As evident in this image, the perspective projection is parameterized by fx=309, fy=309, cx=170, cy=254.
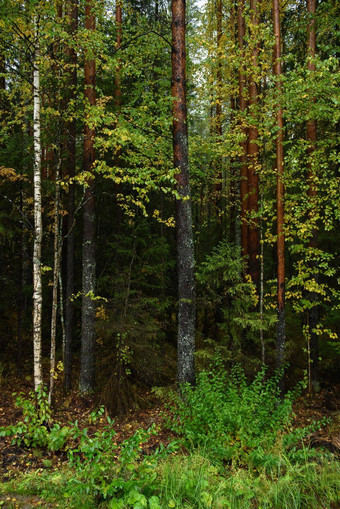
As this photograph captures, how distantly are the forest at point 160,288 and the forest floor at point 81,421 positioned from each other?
0.05 m

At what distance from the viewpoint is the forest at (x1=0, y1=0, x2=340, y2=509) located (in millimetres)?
3934

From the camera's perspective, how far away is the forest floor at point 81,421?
4.88 meters

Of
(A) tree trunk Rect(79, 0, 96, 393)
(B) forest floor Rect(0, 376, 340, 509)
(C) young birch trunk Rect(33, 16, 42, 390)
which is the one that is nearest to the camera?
(B) forest floor Rect(0, 376, 340, 509)

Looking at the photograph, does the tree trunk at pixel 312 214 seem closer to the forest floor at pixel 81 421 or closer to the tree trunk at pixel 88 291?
→ the forest floor at pixel 81 421

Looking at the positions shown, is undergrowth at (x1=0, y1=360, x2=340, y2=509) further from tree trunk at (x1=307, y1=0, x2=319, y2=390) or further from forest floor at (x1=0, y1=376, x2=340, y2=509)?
tree trunk at (x1=307, y1=0, x2=319, y2=390)

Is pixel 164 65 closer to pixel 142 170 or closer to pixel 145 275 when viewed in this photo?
pixel 142 170

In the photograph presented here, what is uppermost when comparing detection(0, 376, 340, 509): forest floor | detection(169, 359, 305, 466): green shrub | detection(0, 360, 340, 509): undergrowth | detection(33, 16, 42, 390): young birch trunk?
detection(33, 16, 42, 390): young birch trunk

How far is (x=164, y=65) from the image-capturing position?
437 inches

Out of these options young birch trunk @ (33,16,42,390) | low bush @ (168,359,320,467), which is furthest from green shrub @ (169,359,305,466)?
young birch trunk @ (33,16,42,390)

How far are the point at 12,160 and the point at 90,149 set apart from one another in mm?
2317

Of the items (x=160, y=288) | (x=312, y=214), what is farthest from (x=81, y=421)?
(x=312, y=214)

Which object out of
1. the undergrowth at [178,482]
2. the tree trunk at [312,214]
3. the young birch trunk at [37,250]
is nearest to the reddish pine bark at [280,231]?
the tree trunk at [312,214]

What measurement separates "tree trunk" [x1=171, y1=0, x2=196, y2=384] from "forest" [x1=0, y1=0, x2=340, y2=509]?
0.14 feet

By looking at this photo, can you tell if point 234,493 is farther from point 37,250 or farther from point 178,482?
point 37,250
